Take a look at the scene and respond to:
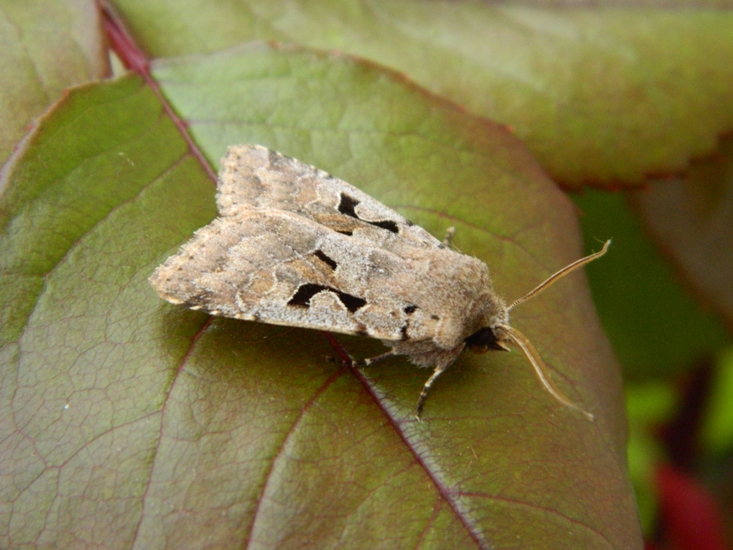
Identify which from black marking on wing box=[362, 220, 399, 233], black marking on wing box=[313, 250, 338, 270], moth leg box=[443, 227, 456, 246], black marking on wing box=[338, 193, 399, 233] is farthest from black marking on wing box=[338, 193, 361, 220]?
moth leg box=[443, 227, 456, 246]

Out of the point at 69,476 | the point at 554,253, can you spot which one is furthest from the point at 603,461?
the point at 69,476

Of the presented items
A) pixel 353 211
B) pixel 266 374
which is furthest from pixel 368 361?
pixel 353 211

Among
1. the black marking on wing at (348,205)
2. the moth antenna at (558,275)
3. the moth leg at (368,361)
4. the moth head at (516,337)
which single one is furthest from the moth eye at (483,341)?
the black marking on wing at (348,205)

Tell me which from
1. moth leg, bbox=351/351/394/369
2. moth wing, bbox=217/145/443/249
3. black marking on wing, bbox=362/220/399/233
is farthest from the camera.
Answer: black marking on wing, bbox=362/220/399/233

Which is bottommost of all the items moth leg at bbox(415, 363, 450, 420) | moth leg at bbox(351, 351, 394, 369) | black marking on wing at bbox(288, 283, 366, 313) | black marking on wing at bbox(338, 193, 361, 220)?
moth leg at bbox(415, 363, 450, 420)

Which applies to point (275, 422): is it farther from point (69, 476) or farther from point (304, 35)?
point (304, 35)

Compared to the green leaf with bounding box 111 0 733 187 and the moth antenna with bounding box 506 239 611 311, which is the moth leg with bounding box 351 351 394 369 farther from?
the green leaf with bounding box 111 0 733 187
